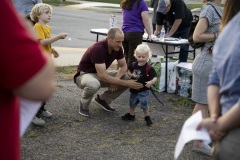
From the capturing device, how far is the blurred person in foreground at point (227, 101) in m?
2.05

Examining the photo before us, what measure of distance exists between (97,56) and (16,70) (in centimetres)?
376

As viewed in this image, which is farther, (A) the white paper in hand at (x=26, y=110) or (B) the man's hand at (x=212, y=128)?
(B) the man's hand at (x=212, y=128)

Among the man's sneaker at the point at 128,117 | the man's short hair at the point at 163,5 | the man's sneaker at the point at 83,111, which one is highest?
the man's short hair at the point at 163,5

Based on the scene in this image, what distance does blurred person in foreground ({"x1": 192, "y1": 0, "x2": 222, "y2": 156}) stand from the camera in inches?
161

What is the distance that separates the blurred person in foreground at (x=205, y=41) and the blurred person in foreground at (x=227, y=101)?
1.93 meters

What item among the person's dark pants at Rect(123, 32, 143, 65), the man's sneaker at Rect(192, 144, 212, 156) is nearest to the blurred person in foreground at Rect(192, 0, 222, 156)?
the man's sneaker at Rect(192, 144, 212, 156)

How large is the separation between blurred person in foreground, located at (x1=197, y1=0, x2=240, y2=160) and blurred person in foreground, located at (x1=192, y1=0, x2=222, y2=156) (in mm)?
1932

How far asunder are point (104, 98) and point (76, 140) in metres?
1.20

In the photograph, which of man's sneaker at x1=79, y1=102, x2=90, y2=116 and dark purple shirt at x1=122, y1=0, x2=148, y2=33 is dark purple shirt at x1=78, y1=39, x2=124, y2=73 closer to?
man's sneaker at x1=79, y1=102, x2=90, y2=116

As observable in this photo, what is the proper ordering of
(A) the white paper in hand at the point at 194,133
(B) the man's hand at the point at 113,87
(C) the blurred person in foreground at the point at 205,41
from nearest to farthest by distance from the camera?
(A) the white paper in hand at the point at 194,133
(C) the blurred person in foreground at the point at 205,41
(B) the man's hand at the point at 113,87

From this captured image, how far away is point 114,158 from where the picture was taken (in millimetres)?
4113

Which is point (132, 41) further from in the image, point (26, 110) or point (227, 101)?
point (26, 110)

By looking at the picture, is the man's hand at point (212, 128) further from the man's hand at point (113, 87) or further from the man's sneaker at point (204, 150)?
the man's hand at point (113, 87)

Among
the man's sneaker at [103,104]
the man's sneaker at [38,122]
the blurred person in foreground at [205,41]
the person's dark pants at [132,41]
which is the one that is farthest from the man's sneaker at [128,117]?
the person's dark pants at [132,41]
